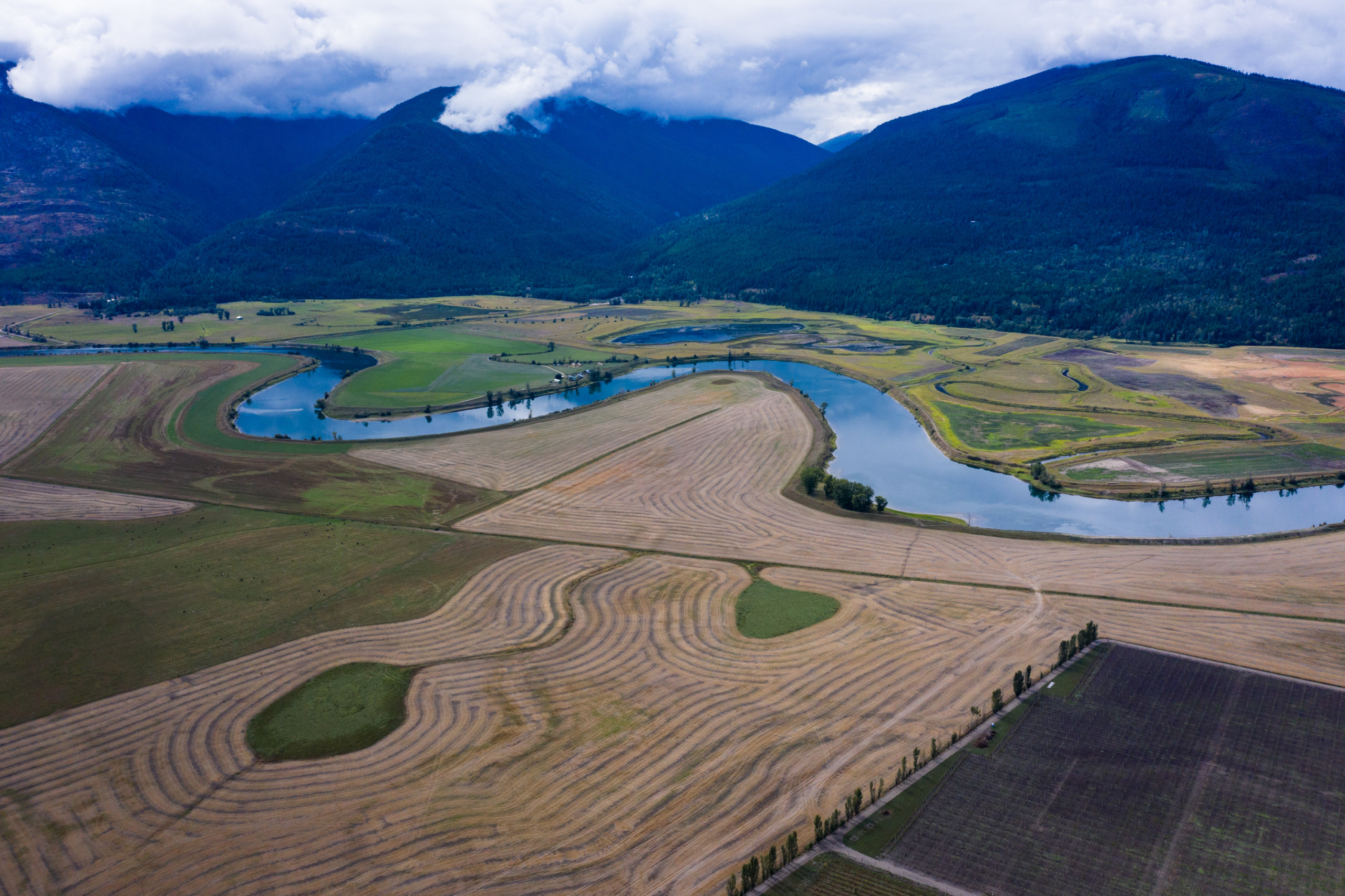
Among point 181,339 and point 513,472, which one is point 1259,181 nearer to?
point 513,472

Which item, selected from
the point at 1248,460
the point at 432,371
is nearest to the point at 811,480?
the point at 1248,460

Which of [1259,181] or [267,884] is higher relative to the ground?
[1259,181]

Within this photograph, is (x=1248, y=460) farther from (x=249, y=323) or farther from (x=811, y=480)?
(x=249, y=323)

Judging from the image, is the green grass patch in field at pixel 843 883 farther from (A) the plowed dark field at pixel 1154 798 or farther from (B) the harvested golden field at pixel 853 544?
(B) the harvested golden field at pixel 853 544

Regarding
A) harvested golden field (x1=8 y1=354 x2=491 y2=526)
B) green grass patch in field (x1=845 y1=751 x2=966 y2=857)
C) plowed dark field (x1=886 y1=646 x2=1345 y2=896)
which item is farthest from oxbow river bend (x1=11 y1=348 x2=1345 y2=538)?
green grass patch in field (x1=845 y1=751 x2=966 y2=857)

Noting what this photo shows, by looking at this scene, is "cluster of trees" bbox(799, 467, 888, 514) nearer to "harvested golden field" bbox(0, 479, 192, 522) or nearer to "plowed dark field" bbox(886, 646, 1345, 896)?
"plowed dark field" bbox(886, 646, 1345, 896)

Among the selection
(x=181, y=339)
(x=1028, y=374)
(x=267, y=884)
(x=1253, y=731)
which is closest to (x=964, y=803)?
(x=1253, y=731)

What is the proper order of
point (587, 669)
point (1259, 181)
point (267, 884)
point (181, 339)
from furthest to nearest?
point (1259, 181)
point (181, 339)
point (587, 669)
point (267, 884)
